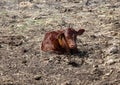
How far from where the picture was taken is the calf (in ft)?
23.1

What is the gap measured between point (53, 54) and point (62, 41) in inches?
12.3

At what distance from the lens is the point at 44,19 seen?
941 cm

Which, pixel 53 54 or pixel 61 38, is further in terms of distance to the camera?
pixel 53 54

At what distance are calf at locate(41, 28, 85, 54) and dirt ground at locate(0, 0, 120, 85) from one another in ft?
0.43

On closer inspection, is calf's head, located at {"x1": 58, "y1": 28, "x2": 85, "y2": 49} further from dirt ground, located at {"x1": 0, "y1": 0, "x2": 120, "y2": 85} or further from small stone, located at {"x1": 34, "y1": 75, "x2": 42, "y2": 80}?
small stone, located at {"x1": 34, "y1": 75, "x2": 42, "y2": 80}

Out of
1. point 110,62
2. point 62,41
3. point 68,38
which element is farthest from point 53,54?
point 110,62

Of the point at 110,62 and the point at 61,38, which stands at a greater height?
the point at 61,38

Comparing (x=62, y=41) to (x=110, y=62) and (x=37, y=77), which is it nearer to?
(x=110, y=62)

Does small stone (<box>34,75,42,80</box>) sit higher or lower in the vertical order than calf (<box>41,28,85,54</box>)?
lower

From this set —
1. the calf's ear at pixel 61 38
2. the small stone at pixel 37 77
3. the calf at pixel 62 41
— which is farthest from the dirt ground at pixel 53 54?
the calf's ear at pixel 61 38

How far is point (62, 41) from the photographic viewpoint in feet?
23.5

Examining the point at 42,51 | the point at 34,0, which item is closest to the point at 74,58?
the point at 42,51

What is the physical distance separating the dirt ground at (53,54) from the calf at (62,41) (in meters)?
0.13

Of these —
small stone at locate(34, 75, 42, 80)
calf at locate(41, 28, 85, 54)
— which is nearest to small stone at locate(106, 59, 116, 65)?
calf at locate(41, 28, 85, 54)
